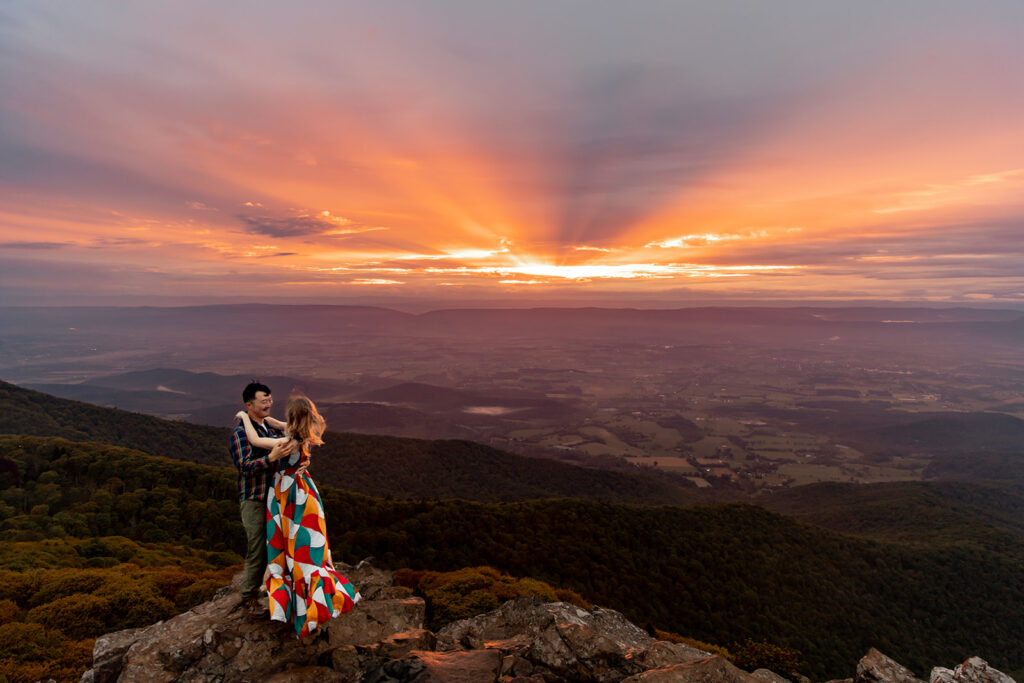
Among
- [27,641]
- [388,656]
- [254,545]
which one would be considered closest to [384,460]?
[27,641]

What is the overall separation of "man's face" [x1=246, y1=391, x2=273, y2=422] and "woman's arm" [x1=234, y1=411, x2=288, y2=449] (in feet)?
0.50

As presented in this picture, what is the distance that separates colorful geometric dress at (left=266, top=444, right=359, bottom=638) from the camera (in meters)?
7.63

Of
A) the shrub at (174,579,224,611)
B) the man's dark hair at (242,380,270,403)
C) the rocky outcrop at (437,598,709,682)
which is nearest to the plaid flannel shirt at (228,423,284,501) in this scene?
the man's dark hair at (242,380,270,403)

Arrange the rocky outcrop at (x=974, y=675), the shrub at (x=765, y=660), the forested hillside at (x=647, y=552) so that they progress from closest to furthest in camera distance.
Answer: the rocky outcrop at (x=974, y=675)
the shrub at (x=765, y=660)
the forested hillside at (x=647, y=552)

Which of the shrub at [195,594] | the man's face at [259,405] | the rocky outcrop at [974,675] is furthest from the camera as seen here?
the shrub at [195,594]

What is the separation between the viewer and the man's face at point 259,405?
756 centimetres

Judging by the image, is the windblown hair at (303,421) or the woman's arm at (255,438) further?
the windblown hair at (303,421)

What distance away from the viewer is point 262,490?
7797mm

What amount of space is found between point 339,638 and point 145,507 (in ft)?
86.2

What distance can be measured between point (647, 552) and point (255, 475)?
3597 cm

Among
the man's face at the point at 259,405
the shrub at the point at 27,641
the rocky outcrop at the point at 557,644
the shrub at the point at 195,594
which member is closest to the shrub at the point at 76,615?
the shrub at the point at 27,641

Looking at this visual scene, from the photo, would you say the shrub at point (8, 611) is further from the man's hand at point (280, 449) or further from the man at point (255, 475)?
the man's hand at point (280, 449)

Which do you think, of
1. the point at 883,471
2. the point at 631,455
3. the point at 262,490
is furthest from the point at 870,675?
the point at 883,471

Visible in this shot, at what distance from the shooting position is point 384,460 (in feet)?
267
